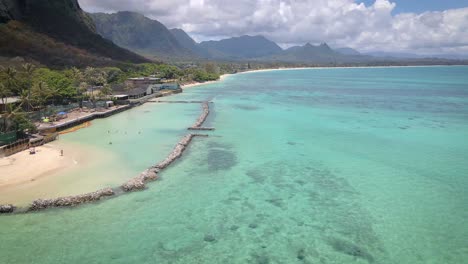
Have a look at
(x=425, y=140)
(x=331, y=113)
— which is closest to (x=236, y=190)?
(x=425, y=140)

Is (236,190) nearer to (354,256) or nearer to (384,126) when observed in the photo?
(354,256)

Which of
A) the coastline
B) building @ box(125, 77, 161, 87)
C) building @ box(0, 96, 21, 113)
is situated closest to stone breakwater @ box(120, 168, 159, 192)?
the coastline

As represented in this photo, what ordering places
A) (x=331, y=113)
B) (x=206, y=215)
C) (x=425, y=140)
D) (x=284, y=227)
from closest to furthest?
(x=284, y=227) < (x=206, y=215) < (x=425, y=140) < (x=331, y=113)

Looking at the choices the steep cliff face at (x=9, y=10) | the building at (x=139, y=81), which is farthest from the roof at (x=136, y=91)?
the steep cliff face at (x=9, y=10)

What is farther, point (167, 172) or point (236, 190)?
point (167, 172)

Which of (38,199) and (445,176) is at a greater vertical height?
(38,199)

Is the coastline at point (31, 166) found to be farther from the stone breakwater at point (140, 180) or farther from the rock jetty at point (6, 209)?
the stone breakwater at point (140, 180)
